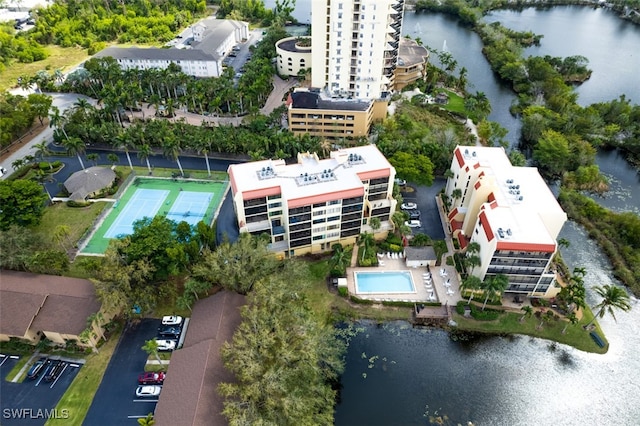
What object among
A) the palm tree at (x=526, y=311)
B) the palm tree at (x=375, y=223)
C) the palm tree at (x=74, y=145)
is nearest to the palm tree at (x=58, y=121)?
the palm tree at (x=74, y=145)

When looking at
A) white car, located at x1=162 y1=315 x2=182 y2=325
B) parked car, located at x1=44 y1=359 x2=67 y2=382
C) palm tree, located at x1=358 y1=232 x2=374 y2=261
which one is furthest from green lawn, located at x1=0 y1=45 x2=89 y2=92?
palm tree, located at x1=358 y1=232 x2=374 y2=261

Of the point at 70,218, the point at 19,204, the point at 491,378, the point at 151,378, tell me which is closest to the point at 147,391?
the point at 151,378

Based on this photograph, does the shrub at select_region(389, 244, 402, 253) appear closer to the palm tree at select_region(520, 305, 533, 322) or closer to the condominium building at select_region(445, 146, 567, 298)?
the condominium building at select_region(445, 146, 567, 298)

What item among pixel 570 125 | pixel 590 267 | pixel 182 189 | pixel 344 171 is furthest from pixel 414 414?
pixel 570 125

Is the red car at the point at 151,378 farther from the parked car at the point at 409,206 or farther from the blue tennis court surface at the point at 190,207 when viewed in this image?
the parked car at the point at 409,206

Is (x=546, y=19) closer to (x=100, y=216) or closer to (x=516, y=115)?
(x=516, y=115)
